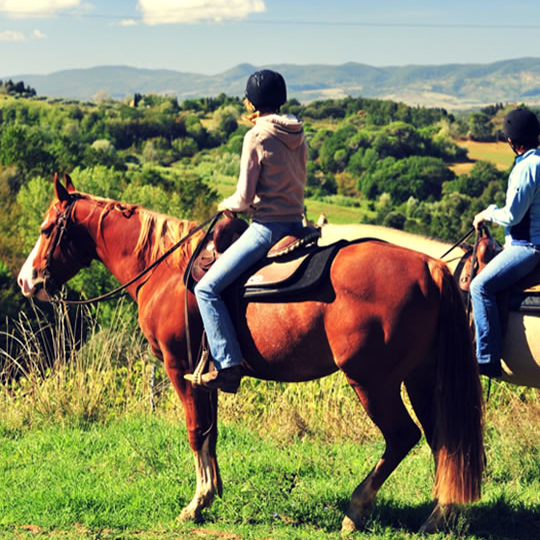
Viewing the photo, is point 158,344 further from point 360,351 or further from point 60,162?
point 60,162

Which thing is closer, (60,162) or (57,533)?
(57,533)

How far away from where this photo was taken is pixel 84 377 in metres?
7.44

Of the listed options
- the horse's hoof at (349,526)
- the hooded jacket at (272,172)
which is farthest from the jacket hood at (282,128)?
the horse's hoof at (349,526)

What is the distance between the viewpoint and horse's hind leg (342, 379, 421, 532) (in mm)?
4496

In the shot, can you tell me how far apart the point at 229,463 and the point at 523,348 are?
2.40 meters

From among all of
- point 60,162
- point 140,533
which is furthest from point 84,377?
point 60,162

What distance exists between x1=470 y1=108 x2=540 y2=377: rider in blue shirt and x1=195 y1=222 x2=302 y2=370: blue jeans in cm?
150

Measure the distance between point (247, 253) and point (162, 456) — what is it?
217 centimetres

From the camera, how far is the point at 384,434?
4.57 meters

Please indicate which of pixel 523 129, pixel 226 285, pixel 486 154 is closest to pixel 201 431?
pixel 226 285

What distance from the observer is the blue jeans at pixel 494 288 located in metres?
5.00

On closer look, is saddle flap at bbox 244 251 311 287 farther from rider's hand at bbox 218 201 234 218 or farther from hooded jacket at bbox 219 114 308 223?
rider's hand at bbox 218 201 234 218

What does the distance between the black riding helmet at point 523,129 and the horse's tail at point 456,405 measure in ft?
3.97

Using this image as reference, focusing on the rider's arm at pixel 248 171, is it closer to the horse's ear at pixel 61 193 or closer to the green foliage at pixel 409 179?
the horse's ear at pixel 61 193
